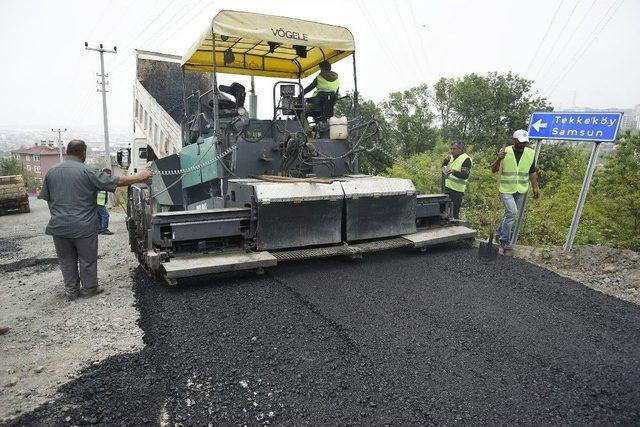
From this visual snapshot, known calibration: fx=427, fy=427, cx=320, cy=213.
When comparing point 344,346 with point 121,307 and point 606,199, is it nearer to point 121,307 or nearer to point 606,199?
point 121,307

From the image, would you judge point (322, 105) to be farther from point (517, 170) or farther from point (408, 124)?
point (408, 124)

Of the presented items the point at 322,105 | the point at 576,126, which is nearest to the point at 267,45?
the point at 322,105

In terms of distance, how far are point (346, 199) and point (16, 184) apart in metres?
19.1

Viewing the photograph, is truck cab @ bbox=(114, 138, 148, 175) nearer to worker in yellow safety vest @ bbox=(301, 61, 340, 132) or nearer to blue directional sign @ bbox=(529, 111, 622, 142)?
worker in yellow safety vest @ bbox=(301, 61, 340, 132)

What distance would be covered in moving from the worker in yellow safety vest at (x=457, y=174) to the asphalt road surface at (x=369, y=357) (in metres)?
2.45

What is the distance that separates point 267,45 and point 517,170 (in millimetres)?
3941

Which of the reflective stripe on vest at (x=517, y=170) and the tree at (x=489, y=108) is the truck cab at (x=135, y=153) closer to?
the reflective stripe on vest at (x=517, y=170)

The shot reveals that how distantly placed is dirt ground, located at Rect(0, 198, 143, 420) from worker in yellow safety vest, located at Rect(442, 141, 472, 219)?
4558 millimetres

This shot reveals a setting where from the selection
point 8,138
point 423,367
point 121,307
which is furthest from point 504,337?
point 8,138

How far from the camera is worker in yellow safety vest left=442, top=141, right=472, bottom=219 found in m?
6.33

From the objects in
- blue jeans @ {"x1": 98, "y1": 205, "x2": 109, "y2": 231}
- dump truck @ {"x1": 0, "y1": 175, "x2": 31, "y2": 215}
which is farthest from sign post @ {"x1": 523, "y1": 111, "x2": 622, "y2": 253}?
dump truck @ {"x1": 0, "y1": 175, "x2": 31, "y2": 215}

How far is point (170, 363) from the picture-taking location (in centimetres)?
260

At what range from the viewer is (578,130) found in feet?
16.9

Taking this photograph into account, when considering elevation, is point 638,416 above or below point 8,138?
above
